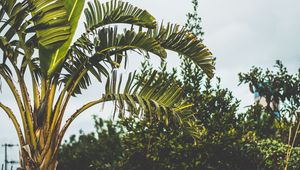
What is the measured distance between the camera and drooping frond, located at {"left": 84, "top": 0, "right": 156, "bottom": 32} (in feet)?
29.6

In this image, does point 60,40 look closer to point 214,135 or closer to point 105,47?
point 105,47

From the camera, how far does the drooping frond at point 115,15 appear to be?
9.03 m

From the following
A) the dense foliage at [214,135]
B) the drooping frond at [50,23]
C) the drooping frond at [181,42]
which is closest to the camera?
the drooping frond at [50,23]

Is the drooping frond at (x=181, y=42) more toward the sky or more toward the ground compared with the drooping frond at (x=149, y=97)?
more toward the sky

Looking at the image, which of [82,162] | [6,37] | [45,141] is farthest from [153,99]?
[82,162]

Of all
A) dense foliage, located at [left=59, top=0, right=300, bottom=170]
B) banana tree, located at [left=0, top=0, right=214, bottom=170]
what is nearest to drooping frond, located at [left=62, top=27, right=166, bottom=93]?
banana tree, located at [left=0, top=0, right=214, bottom=170]

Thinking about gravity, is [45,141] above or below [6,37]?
below

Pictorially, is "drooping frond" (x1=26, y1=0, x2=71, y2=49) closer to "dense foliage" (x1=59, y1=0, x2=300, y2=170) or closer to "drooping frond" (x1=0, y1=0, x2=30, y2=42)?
"drooping frond" (x1=0, y1=0, x2=30, y2=42)

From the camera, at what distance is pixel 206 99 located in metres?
13.2

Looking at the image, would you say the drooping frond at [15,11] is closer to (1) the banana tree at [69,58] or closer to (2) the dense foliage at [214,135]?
(1) the banana tree at [69,58]

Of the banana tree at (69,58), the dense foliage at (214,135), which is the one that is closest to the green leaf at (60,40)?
the banana tree at (69,58)

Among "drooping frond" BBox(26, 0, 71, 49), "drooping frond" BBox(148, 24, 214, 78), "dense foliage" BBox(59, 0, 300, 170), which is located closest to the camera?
"drooping frond" BBox(26, 0, 71, 49)

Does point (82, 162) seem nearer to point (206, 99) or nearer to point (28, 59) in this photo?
point (206, 99)

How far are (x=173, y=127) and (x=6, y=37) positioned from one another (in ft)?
18.0
